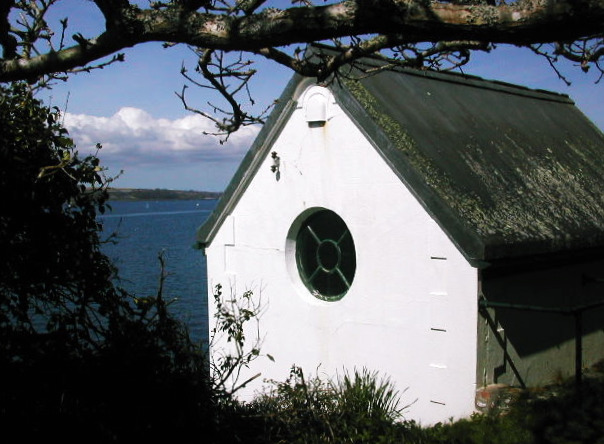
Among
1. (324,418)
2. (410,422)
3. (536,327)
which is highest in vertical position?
(536,327)

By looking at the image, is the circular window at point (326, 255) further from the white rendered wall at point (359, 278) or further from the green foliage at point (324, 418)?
the green foliage at point (324, 418)

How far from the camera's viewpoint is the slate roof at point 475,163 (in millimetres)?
8945

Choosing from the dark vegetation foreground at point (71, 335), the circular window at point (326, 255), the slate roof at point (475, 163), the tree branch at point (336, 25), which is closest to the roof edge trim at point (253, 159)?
the slate roof at point (475, 163)

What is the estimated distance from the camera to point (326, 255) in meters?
10.4

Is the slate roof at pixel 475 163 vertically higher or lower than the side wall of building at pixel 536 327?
higher

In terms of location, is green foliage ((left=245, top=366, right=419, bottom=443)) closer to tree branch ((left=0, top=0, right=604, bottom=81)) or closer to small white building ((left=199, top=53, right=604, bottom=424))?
small white building ((left=199, top=53, right=604, bottom=424))

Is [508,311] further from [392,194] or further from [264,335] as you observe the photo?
[264,335]

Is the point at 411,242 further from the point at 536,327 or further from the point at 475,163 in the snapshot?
the point at 536,327

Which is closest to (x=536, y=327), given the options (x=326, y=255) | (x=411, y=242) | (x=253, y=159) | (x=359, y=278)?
(x=411, y=242)

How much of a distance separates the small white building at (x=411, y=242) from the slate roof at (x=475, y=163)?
0.03 m

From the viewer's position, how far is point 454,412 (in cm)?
884

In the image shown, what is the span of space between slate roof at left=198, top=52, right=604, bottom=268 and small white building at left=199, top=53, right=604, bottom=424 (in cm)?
3

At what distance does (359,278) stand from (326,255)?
0.83 metres

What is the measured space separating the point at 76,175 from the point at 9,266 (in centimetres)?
104
